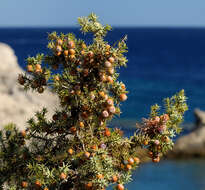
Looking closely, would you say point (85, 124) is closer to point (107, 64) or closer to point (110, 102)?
point (110, 102)

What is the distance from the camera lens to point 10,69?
88.4 ft

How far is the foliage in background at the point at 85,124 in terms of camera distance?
3131 mm

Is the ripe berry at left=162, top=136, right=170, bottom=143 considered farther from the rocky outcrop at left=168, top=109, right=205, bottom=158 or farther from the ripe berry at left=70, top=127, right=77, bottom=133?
the rocky outcrop at left=168, top=109, right=205, bottom=158

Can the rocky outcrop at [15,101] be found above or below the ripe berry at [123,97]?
above

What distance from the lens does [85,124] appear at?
3.35 metres

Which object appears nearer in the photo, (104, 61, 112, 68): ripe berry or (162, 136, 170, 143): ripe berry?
(104, 61, 112, 68): ripe berry

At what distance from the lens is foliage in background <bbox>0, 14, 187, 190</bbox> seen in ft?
10.3

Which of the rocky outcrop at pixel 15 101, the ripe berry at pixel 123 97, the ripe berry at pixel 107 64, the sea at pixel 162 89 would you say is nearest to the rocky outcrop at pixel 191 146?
the sea at pixel 162 89

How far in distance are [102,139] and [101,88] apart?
0.42m

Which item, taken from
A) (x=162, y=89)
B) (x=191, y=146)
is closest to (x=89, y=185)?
(x=191, y=146)

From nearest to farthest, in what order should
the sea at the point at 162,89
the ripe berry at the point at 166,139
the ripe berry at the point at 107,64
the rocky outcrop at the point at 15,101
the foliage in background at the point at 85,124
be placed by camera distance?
the ripe berry at the point at 107,64 → the foliage in background at the point at 85,124 → the ripe berry at the point at 166,139 → the rocky outcrop at the point at 15,101 → the sea at the point at 162,89

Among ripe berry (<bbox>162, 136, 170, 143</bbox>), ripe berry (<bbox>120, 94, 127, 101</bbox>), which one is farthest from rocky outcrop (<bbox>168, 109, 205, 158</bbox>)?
ripe berry (<bbox>120, 94, 127, 101</bbox>)

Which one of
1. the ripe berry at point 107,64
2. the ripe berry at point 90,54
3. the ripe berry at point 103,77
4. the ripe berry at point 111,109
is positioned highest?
the ripe berry at point 90,54

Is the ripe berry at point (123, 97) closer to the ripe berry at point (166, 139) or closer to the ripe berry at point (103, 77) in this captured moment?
the ripe berry at point (103, 77)
